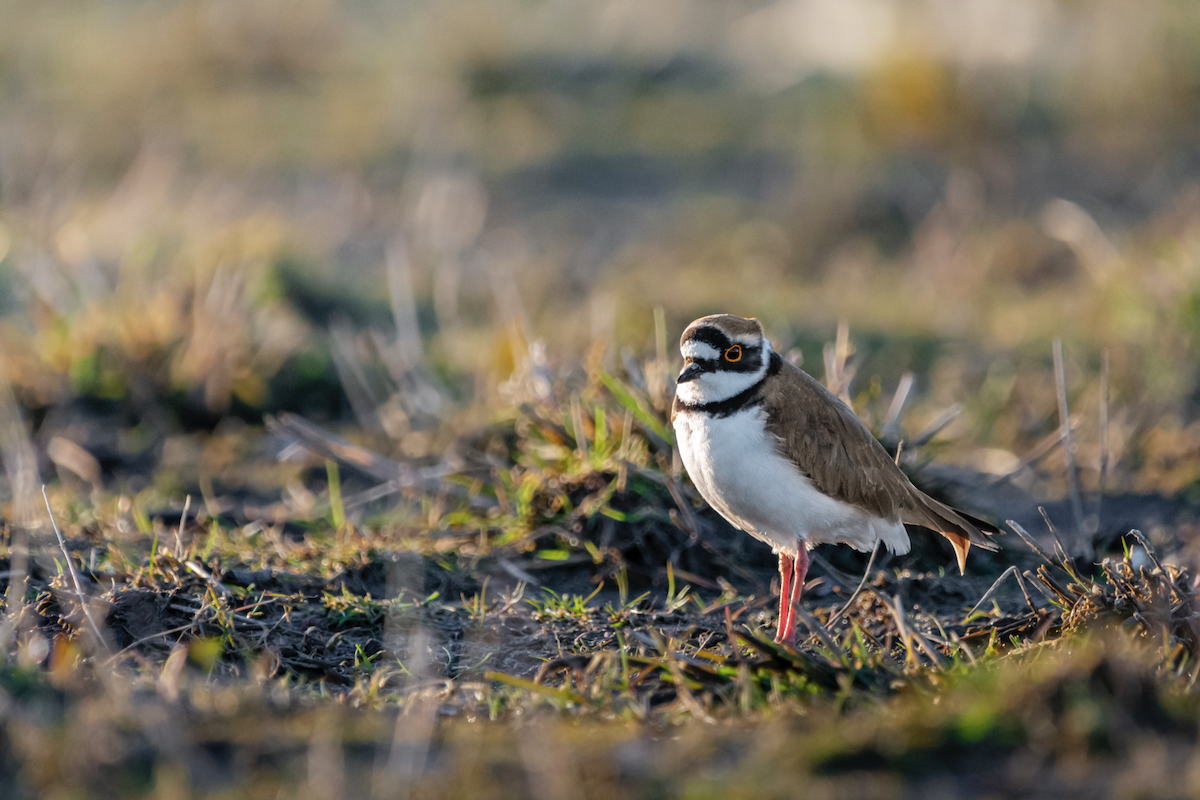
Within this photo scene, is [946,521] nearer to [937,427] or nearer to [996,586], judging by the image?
[996,586]

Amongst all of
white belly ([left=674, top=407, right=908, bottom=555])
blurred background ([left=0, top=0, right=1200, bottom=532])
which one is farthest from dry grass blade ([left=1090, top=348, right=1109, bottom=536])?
white belly ([left=674, top=407, right=908, bottom=555])

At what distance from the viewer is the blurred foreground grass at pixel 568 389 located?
2818 mm

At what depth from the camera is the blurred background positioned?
6633 mm

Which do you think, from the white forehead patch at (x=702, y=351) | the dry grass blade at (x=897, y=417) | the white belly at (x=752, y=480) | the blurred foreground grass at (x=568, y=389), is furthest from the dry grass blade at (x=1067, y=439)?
the white forehead patch at (x=702, y=351)

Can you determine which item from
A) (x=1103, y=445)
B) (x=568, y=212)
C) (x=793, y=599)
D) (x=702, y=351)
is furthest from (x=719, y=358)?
(x=568, y=212)

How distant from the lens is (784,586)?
4.10 m

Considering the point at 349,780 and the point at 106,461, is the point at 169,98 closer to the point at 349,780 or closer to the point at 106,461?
the point at 106,461

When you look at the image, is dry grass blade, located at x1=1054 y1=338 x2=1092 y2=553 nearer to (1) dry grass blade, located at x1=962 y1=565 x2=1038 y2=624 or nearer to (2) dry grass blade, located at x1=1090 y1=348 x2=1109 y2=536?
(2) dry grass blade, located at x1=1090 y1=348 x2=1109 y2=536

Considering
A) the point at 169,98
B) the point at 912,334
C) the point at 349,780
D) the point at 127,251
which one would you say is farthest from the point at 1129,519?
the point at 169,98

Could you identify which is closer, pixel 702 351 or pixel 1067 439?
pixel 702 351

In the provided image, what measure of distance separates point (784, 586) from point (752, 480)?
47 cm

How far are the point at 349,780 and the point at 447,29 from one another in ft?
42.0

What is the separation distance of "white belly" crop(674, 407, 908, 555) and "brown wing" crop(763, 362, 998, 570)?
2.0 inches

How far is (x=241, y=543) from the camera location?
4.86 metres
